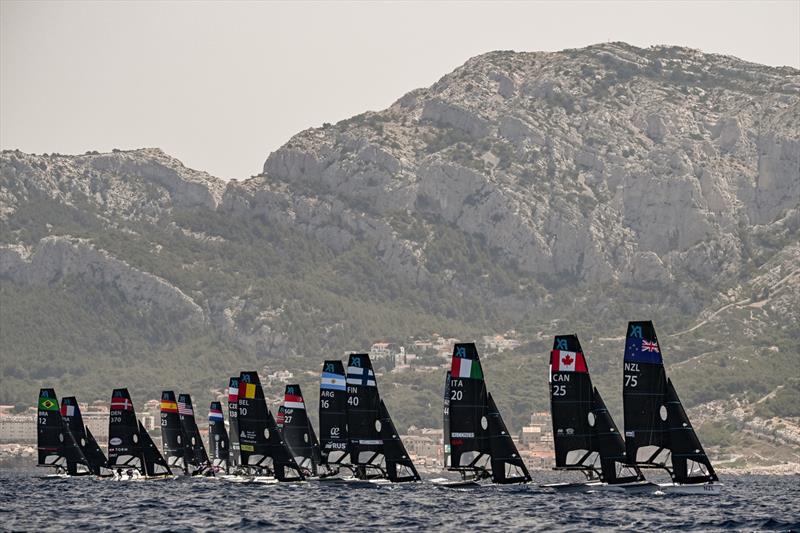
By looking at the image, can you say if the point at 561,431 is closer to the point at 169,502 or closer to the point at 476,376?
the point at 476,376

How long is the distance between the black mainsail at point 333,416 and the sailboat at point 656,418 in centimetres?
2739

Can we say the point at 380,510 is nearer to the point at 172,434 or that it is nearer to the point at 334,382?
the point at 334,382

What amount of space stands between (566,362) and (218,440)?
60.8m

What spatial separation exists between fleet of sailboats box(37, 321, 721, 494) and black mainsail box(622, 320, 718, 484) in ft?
0.18

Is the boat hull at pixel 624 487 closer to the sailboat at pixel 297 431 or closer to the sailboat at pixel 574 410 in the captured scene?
the sailboat at pixel 574 410

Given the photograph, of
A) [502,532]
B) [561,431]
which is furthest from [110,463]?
[502,532]

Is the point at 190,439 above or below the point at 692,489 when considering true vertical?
above

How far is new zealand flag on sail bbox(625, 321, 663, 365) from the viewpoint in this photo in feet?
310

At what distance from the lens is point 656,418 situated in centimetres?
9444

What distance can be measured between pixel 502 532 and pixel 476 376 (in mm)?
28286

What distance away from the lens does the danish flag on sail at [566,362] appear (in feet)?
327

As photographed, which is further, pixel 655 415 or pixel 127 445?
pixel 127 445

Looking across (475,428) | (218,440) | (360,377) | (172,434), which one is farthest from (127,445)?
(475,428)

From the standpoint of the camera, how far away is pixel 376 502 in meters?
101
